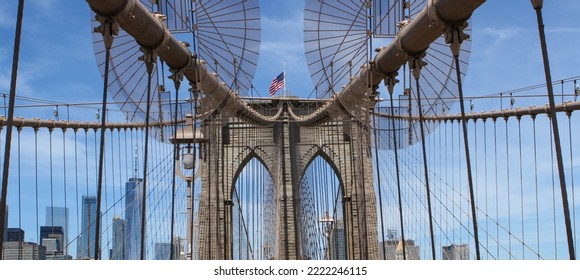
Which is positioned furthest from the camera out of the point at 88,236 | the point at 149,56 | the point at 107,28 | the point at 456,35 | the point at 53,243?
the point at 53,243

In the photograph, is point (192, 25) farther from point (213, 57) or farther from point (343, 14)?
point (343, 14)

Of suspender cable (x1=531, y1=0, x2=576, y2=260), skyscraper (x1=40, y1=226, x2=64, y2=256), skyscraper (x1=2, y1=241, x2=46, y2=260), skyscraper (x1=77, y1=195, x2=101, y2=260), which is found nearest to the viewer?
suspender cable (x1=531, y1=0, x2=576, y2=260)

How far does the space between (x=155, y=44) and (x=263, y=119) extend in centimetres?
1399

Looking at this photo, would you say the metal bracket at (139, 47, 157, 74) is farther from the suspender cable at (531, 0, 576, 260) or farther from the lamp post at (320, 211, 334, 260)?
the lamp post at (320, 211, 334, 260)

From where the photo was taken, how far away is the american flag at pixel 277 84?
31041 mm

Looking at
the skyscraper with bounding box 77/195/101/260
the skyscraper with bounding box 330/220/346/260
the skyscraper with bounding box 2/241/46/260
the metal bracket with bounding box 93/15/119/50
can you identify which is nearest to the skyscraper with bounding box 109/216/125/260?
the skyscraper with bounding box 77/195/101/260

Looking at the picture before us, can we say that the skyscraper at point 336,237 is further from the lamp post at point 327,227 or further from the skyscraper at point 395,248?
the skyscraper at point 395,248

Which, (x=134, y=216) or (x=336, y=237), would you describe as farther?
(x=336, y=237)

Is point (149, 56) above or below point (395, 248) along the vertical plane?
above

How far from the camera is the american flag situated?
31041mm

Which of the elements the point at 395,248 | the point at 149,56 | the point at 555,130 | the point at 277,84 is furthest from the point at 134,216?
the point at 555,130

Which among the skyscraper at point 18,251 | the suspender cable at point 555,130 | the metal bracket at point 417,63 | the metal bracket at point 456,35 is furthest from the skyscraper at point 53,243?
the suspender cable at point 555,130

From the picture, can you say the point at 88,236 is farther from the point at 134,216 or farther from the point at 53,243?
the point at 53,243

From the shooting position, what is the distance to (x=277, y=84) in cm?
3145
